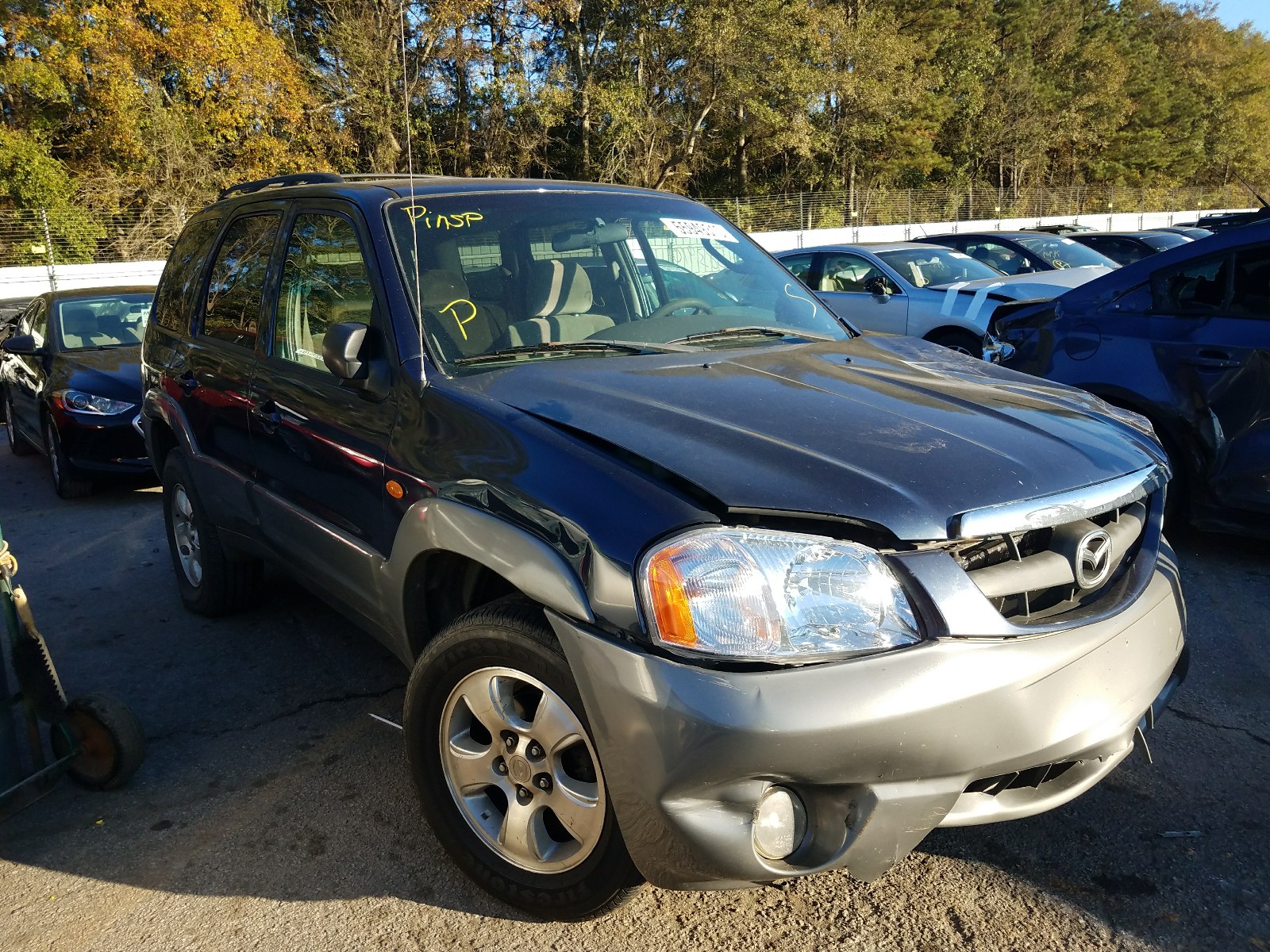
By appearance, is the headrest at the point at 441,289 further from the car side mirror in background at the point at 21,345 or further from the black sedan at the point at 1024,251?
the black sedan at the point at 1024,251

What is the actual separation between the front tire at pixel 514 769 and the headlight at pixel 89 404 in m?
5.61

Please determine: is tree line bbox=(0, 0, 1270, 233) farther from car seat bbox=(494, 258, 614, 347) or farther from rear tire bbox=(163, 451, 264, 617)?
car seat bbox=(494, 258, 614, 347)

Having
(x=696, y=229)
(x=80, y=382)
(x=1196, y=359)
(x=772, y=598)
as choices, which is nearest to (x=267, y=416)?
(x=696, y=229)

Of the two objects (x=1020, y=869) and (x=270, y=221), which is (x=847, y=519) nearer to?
(x=1020, y=869)

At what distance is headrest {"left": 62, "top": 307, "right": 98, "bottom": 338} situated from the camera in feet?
26.6

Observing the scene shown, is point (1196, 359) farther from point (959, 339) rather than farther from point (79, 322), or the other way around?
point (79, 322)

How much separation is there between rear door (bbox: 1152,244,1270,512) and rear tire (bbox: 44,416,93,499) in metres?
7.06

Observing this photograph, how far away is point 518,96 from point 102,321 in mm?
27049

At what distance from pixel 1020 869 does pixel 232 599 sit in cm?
350

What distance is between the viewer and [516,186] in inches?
137

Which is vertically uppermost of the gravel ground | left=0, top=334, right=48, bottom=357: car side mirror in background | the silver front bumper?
left=0, top=334, right=48, bottom=357: car side mirror in background

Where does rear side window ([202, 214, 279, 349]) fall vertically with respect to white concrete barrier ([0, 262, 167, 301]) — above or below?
below

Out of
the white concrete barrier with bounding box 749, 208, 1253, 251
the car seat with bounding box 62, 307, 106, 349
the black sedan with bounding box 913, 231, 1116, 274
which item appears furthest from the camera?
the white concrete barrier with bounding box 749, 208, 1253, 251

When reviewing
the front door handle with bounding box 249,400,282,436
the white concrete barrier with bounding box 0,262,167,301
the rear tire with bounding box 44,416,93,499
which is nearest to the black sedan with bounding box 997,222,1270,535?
the front door handle with bounding box 249,400,282,436
